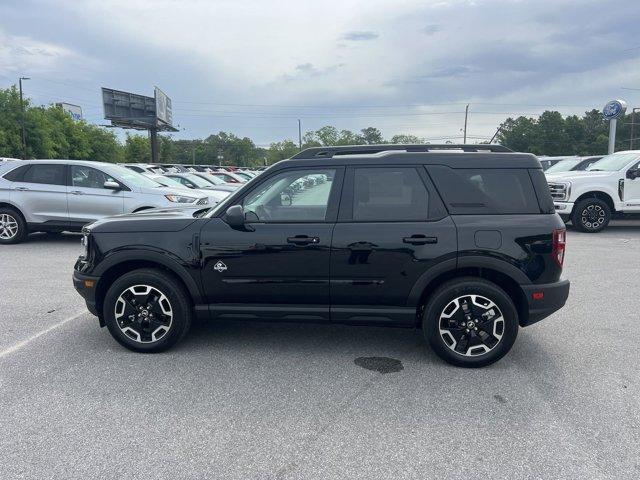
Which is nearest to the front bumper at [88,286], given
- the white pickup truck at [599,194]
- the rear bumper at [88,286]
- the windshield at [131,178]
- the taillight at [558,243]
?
the rear bumper at [88,286]

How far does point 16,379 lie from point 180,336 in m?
1.27

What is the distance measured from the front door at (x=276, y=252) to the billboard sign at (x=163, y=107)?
56014 mm

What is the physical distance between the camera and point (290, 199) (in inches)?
165

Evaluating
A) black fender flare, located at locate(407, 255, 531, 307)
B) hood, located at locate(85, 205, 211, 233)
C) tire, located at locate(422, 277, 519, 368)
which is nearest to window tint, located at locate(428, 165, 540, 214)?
black fender flare, located at locate(407, 255, 531, 307)

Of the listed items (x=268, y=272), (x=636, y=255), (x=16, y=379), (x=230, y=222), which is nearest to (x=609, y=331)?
(x=268, y=272)

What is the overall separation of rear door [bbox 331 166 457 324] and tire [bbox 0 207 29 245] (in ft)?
27.2

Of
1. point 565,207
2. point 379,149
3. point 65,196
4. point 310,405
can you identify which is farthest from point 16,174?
point 565,207

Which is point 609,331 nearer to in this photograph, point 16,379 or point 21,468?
point 21,468

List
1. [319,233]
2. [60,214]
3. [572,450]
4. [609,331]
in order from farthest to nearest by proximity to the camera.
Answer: [60,214], [609,331], [319,233], [572,450]

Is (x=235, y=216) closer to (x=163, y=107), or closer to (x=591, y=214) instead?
(x=591, y=214)

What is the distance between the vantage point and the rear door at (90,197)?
9.25 m

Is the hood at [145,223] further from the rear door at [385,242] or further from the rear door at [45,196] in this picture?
the rear door at [45,196]

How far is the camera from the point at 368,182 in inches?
159

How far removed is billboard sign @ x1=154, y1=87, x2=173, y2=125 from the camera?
55.5 metres
